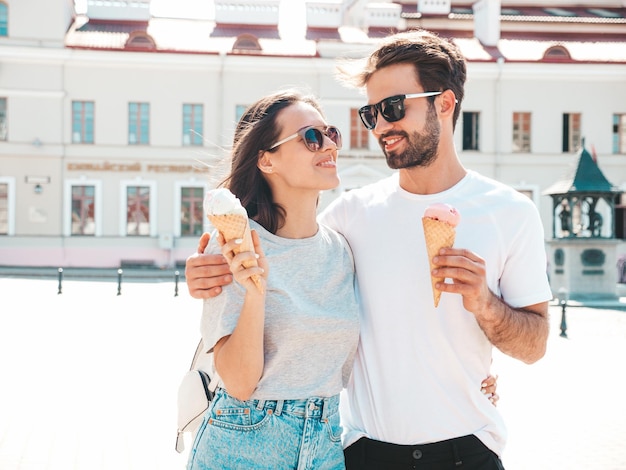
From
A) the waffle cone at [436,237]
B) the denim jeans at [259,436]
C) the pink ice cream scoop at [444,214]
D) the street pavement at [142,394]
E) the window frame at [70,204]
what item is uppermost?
the window frame at [70,204]

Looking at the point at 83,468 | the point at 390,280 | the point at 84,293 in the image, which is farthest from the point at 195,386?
the point at 84,293

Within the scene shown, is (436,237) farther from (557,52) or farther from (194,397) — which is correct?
(557,52)

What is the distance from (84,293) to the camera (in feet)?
72.2

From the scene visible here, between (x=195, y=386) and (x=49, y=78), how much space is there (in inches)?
1309

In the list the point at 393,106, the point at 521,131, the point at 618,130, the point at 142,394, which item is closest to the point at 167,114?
the point at 521,131

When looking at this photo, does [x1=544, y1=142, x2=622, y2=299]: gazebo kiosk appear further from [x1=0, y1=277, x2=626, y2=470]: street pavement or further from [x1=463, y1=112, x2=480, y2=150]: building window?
[x1=463, y1=112, x2=480, y2=150]: building window

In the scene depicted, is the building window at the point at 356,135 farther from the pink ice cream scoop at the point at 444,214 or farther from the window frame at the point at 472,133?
the pink ice cream scoop at the point at 444,214

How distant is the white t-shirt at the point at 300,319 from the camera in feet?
8.86

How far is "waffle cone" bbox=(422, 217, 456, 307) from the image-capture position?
2.63m

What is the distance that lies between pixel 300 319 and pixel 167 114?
3290 cm

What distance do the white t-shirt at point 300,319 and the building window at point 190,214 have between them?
105 feet

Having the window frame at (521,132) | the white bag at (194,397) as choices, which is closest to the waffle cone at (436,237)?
the white bag at (194,397)

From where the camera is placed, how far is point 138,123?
34.6 meters

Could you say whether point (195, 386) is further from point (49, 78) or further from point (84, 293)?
point (49, 78)
